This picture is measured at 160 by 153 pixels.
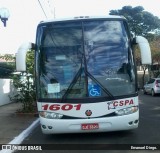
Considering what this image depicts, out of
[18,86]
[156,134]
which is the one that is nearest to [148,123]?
[156,134]

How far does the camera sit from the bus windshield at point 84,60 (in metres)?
9.98

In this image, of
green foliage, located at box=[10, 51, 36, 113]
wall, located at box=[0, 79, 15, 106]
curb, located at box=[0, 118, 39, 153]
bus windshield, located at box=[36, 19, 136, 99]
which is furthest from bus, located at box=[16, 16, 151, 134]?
wall, located at box=[0, 79, 15, 106]

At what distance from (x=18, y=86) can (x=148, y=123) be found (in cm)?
662

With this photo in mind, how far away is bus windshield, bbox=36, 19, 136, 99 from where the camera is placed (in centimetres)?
998

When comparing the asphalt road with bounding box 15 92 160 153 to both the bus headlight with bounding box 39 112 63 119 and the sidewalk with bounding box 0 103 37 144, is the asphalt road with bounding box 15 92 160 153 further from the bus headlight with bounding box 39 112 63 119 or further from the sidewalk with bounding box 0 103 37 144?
the bus headlight with bounding box 39 112 63 119

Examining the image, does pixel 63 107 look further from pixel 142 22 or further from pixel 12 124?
pixel 142 22

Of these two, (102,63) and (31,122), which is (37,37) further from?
(31,122)

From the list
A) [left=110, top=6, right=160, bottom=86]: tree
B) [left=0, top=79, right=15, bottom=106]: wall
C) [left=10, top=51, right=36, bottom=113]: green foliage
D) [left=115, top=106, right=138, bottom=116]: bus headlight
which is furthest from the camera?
[left=110, top=6, right=160, bottom=86]: tree

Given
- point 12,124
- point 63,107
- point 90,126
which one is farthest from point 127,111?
point 12,124

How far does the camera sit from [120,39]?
10.4 m

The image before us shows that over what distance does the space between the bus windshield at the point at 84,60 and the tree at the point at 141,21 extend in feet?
157

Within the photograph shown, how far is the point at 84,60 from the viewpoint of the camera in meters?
10.1

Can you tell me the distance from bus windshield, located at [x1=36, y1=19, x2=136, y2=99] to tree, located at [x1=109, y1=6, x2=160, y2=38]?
4776cm

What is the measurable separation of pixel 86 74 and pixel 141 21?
49591 millimetres
